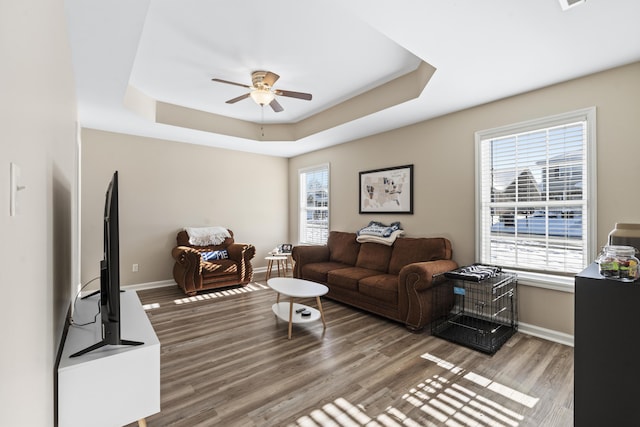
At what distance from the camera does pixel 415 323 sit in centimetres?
310

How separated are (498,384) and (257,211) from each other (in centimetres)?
487

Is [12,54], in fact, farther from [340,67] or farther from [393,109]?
[393,109]

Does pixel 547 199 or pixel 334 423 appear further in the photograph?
pixel 547 199

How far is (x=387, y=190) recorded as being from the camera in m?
4.52

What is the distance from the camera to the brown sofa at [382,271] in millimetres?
3129

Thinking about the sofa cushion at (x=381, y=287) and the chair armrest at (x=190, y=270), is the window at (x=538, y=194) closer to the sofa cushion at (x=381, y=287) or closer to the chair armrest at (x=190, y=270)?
the sofa cushion at (x=381, y=287)

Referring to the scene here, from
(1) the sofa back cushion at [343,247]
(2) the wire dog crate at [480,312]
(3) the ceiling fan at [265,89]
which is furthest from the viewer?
(1) the sofa back cushion at [343,247]

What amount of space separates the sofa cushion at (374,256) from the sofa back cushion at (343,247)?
14cm

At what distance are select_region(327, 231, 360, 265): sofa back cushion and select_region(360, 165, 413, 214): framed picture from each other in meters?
0.52

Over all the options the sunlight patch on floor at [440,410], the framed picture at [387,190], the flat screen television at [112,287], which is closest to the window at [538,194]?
the framed picture at [387,190]

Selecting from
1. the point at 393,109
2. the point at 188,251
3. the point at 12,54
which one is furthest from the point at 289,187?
the point at 12,54

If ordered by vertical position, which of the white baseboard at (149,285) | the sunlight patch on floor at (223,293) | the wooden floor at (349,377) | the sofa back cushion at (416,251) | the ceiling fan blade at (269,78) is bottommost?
the wooden floor at (349,377)

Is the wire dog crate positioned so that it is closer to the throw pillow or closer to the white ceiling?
the white ceiling

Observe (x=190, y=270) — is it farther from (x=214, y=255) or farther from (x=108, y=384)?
(x=108, y=384)
